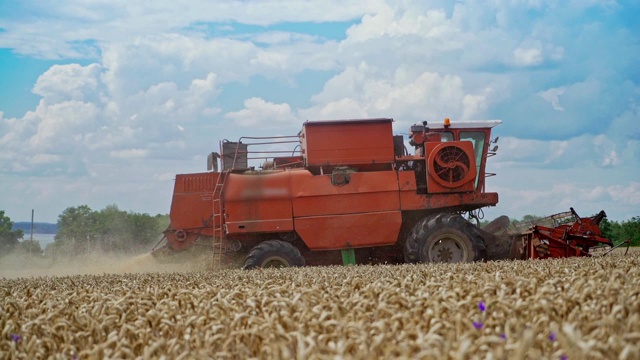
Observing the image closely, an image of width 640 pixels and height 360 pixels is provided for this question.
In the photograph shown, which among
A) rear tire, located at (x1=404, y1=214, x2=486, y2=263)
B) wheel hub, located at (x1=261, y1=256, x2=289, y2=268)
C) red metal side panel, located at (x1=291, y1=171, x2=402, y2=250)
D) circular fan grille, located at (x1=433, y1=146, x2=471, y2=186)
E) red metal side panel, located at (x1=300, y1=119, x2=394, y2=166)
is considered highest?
red metal side panel, located at (x1=300, y1=119, x2=394, y2=166)

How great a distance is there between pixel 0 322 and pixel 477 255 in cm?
→ 1125

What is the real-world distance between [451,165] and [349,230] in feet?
8.50

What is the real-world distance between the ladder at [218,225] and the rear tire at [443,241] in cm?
371

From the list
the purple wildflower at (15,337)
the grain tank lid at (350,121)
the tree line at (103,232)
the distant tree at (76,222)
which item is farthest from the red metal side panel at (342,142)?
the distant tree at (76,222)

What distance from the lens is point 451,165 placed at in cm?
1625

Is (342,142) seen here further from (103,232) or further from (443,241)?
(103,232)

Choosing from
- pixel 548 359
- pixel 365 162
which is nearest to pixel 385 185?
pixel 365 162

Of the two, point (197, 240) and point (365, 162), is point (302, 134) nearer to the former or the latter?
point (365, 162)

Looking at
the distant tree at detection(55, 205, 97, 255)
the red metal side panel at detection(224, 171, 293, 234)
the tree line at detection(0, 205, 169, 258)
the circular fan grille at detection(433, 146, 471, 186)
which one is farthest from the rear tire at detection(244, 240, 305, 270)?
the distant tree at detection(55, 205, 97, 255)

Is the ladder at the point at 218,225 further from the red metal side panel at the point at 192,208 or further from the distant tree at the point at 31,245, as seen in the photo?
the distant tree at the point at 31,245

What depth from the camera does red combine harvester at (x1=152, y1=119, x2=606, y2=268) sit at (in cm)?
1563

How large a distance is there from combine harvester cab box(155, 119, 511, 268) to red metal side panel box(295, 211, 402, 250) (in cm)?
2

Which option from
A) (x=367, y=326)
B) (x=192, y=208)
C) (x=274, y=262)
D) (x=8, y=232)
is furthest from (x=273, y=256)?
(x=8, y=232)

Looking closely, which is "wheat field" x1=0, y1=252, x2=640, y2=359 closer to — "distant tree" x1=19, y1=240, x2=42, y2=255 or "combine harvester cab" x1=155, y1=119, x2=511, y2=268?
"combine harvester cab" x1=155, y1=119, x2=511, y2=268
